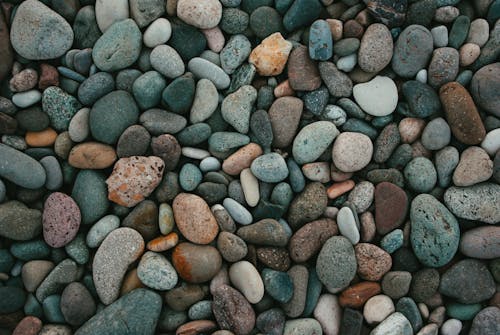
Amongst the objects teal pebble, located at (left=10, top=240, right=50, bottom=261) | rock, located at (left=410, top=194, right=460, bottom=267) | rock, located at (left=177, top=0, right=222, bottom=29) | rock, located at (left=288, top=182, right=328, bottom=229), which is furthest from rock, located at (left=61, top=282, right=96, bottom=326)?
rock, located at (left=410, top=194, right=460, bottom=267)

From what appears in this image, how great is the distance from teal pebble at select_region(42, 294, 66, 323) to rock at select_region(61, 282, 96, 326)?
0.08 ft

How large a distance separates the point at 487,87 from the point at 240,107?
30.9 inches

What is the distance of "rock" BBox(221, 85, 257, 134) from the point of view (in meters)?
1.59

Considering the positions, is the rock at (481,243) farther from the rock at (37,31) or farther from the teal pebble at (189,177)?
the rock at (37,31)

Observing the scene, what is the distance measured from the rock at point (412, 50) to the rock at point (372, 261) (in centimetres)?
58

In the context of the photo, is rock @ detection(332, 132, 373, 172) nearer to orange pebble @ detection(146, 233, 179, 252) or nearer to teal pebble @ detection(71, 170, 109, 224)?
orange pebble @ detection(146, 233, 179, 252)

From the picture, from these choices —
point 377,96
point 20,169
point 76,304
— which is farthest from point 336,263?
point 20,169

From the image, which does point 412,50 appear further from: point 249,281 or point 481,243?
point 249,281

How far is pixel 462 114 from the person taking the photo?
155cm

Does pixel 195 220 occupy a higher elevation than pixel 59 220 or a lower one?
higher

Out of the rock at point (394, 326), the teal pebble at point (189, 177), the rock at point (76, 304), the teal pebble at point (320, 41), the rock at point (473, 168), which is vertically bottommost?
the rock at point (76, 304)

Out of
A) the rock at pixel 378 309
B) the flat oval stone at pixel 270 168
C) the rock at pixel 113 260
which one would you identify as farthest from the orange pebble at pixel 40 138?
the rock at pixel 378 309

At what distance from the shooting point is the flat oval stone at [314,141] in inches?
62.2

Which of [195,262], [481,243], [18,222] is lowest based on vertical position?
[18,222]
